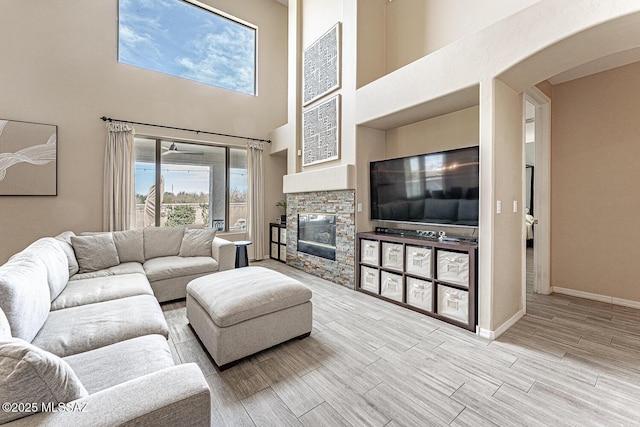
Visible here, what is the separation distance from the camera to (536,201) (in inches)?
151

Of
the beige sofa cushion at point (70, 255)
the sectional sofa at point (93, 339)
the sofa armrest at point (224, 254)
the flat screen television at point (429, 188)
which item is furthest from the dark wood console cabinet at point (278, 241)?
the beige sofa cushion at point (70, 255)

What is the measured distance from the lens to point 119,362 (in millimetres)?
1404

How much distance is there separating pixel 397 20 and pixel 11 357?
15.8ft

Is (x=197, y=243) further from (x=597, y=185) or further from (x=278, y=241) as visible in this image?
(x=597, y=185)

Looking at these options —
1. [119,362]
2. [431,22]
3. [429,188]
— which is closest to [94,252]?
[119,362]

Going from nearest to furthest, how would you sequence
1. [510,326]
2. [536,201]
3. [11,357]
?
1. [11,357]
2. [510,326]
3. [536,201]

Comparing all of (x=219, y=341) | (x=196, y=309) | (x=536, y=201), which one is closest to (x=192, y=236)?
(x=196, y=309)

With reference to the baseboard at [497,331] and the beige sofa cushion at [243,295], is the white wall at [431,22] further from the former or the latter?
the beige sofa cushion at [243,295]

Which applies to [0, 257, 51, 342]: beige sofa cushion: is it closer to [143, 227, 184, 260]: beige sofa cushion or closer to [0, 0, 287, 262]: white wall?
[143, 227, 184, 260]: beige sofa cushion

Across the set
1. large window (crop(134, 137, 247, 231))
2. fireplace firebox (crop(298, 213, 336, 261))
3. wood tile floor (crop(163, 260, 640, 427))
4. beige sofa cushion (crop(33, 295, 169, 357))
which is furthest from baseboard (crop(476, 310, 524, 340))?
large window (crop(134, 137, 247, 231))

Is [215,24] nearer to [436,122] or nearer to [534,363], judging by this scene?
[436,122]

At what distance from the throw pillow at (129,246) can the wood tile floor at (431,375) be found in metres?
1.27

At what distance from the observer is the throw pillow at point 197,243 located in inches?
154

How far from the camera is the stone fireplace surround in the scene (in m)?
3.94
